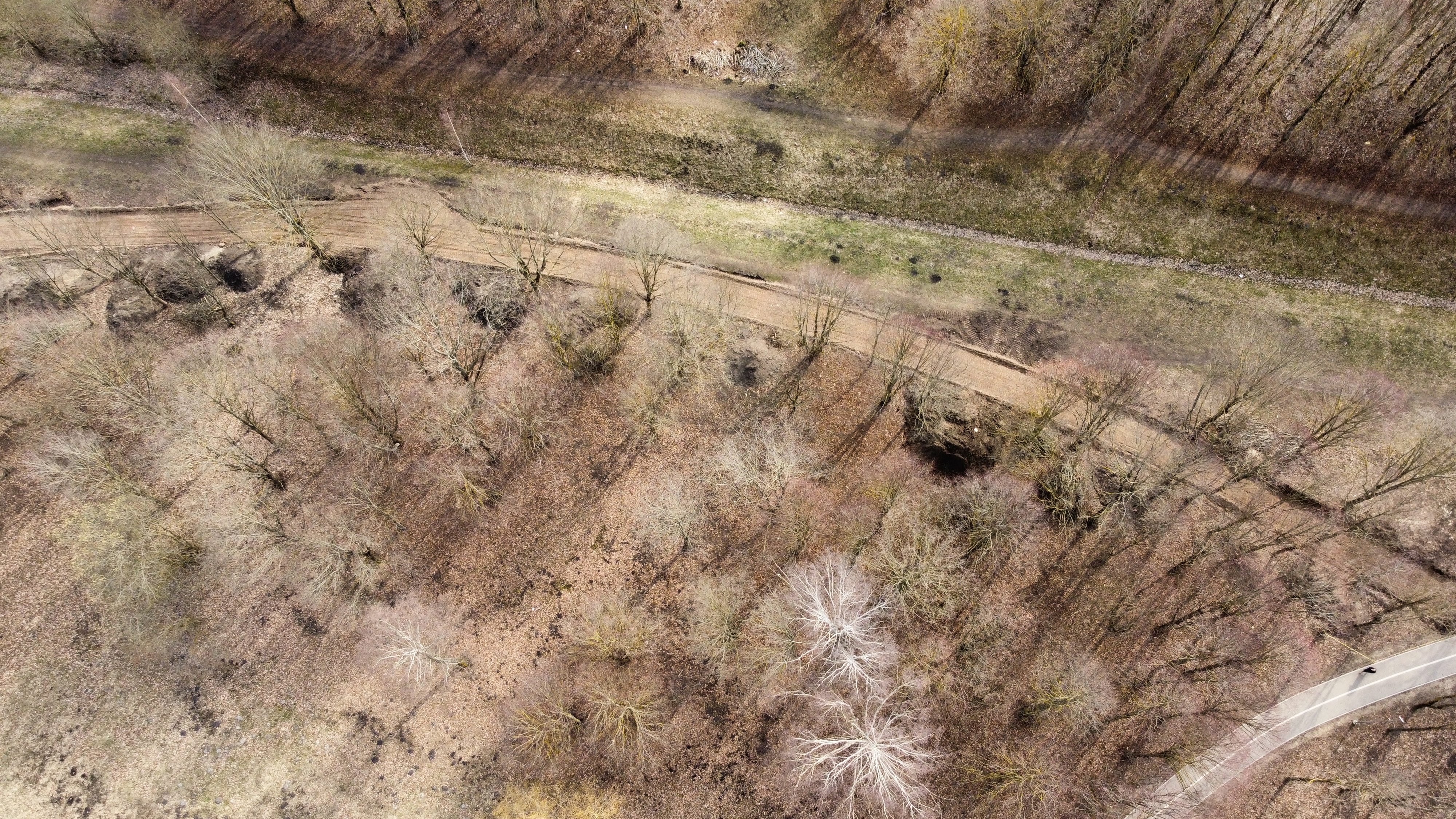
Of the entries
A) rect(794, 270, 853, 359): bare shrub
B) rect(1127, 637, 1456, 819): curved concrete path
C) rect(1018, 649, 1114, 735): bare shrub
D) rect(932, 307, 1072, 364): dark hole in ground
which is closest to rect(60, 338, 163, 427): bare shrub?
rect(794, 270, 853, 359): bare shrub

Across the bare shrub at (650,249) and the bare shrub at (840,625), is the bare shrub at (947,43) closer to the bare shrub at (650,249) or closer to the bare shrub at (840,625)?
the bare shrub at (650,249)

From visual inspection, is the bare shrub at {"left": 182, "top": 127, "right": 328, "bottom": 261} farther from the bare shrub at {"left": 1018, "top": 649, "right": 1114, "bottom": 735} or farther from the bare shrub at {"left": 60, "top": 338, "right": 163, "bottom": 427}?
the bare shrub at {"left": 1018, "top": 649, "right": 1114, "bottom": 735}

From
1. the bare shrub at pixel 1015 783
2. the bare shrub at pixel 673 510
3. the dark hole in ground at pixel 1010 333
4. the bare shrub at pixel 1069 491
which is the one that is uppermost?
the dark hole in ground at pixel 1010 333

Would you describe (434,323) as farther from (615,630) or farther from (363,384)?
(615,630)

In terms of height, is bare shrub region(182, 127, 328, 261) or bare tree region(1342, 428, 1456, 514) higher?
bare shrub region(182, 127, 328, 261)

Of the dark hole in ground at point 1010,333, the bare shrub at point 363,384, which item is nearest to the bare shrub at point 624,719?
the bare shrub at point 363,384

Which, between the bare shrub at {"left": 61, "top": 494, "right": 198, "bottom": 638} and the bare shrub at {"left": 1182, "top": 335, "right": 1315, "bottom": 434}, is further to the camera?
the bare shrub at {"left": 1182, "top": 335, "right": 1315, "bottom": 434}

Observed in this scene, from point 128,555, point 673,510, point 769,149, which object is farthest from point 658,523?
point 769,149
